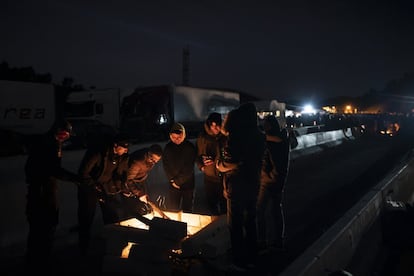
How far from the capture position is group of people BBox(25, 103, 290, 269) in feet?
15.5

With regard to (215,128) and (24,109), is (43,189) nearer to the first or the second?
(215,128)

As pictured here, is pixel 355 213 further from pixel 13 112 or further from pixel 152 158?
pixel 13 112

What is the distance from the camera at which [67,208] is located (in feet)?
22.5

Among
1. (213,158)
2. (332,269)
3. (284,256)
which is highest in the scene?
(213,158)

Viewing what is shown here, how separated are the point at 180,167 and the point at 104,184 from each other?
3.82 ft

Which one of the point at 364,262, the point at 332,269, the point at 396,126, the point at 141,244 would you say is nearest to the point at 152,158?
the point at 141,244

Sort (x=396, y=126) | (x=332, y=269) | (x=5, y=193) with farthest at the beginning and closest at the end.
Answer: (x=396, y=126)
(x=5, y=193)
(x=332, y=269)

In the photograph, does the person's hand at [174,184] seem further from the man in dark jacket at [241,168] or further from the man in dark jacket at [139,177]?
the man in dark jacket at [241,168]

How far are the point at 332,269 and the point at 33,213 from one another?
11.5ft

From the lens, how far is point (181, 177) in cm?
598

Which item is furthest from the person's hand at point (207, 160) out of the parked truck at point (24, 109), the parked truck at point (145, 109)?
the parked truck at point (145, 109)

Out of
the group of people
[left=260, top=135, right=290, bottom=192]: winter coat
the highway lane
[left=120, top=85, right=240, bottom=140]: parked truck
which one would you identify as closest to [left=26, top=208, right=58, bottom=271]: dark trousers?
the group of people

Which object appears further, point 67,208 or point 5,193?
point 67,208

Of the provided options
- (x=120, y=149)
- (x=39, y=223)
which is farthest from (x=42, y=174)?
(x=120, y=149)
